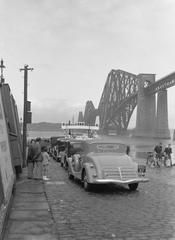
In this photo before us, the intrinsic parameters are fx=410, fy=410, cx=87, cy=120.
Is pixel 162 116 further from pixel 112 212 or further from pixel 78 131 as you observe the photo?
pixel 112 212

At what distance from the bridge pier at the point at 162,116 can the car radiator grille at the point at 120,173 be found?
8189 cm

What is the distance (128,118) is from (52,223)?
108948 millimetres

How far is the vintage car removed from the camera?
1111 centimetres

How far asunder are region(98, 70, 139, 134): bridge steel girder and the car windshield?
3772 inches

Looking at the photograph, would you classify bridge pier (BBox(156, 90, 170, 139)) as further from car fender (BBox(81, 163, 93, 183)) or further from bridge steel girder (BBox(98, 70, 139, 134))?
car fender (BBox(81, 163, 93, 183))

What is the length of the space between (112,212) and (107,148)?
4.36m

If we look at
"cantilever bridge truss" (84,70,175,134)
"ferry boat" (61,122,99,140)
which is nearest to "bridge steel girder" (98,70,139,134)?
"cantilever bridge truss" (84,70,175,134)

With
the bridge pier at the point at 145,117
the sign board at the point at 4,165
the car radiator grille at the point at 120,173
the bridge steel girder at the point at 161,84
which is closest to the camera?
the sign board at the point at 4,165

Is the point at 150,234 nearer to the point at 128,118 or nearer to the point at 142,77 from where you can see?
the point at 142,77

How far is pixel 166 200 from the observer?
386 inches

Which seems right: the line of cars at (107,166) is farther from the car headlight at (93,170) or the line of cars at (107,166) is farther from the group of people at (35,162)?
the group of people at (35,162)

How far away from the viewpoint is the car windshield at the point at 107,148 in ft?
40.7

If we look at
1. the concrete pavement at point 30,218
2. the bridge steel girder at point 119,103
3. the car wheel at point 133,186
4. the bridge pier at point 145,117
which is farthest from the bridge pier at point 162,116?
the concrete pavement at point 30,218

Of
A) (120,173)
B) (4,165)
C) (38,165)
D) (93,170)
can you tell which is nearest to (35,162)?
(38,165)
